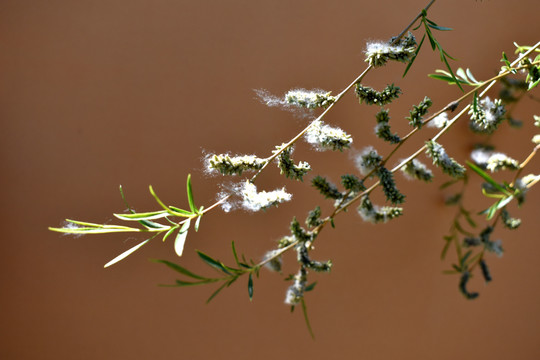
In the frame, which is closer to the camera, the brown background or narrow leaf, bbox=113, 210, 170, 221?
narrow leaf, bbox=113, 210, 170, 221

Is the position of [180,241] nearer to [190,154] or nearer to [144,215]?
[144,215]

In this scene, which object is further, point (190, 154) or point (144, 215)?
point (190, 154)

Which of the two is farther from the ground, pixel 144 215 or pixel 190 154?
pixel 190 154

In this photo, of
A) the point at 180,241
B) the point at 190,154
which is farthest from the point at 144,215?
the point at 190,154

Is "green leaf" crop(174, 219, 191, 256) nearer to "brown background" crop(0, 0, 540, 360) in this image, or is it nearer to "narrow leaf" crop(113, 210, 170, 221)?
"narrow leaf" crop(113, 210, 170, 221)

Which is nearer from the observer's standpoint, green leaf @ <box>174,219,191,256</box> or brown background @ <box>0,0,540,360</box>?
green leaf @ <box>174,219,191,256</box>

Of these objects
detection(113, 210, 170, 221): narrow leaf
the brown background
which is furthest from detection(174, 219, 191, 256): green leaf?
the brown background

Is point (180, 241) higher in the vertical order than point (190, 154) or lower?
lower

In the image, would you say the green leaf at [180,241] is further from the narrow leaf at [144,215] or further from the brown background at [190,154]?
the brown background at [190,154]

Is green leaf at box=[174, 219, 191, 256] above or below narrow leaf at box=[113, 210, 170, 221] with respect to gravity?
below

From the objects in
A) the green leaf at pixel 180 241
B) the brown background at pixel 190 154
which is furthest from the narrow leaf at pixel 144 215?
the brown background at pixel 190 154
